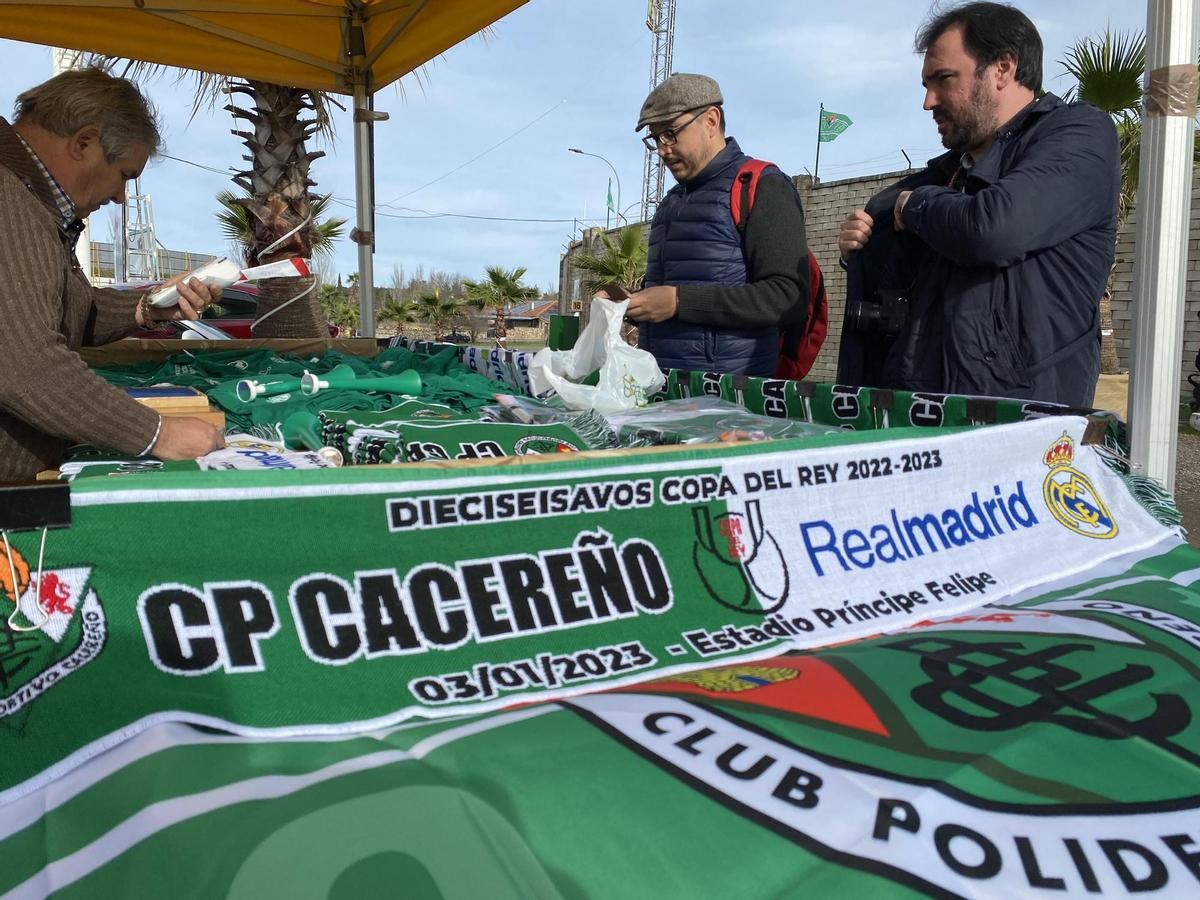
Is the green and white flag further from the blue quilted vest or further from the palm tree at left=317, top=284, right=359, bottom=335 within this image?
the palm tree at left=317, top=284, right=359, bottom=335

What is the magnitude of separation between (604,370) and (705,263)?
0.47 meters

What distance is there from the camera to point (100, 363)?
358 cm

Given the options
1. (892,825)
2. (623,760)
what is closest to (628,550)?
(623,760)

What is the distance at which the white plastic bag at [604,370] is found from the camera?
231 cm

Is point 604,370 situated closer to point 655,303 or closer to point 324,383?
point 655,303

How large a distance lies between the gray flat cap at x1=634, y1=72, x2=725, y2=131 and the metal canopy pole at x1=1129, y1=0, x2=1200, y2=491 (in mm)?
1084

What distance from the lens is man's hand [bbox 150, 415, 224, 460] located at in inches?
58.7

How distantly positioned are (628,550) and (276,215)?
26.1 feet

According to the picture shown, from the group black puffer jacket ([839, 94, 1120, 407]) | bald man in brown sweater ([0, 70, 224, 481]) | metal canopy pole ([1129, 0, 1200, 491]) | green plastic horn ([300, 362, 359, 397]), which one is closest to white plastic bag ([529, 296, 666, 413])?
green plastic horn ([300, 362, 359, 397])

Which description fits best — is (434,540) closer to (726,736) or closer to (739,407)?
(726,736)

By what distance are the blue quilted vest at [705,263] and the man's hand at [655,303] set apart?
16 cm

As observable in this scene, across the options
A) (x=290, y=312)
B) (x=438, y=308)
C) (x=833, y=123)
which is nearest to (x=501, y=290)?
(x=438, y=308)

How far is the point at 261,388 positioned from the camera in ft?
7.68

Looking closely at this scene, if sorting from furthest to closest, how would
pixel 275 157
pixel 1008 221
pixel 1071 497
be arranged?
pixel 275 157, pixel 1008 221, pixel 1071 497
